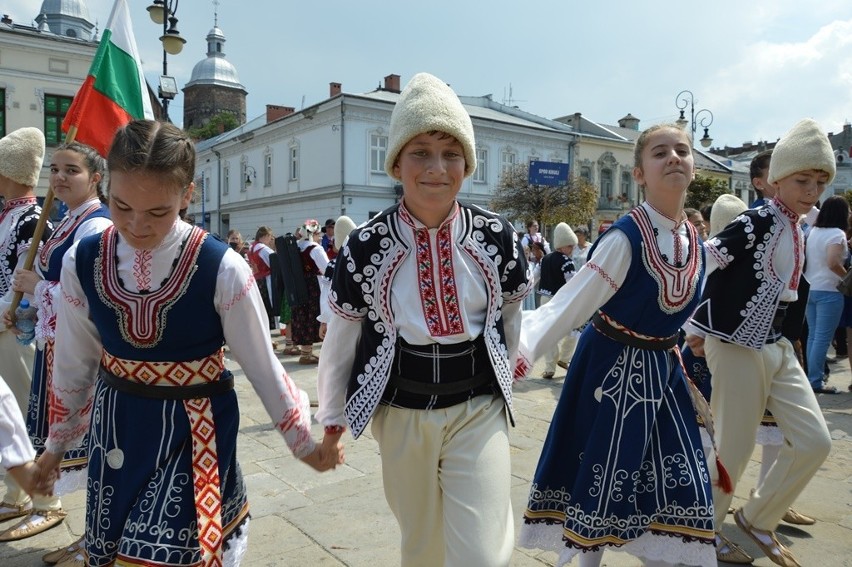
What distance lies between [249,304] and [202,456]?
19.9 inches

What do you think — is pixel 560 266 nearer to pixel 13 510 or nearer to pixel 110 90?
pixel 110 90

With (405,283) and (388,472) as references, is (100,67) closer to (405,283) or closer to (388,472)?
(405,283)

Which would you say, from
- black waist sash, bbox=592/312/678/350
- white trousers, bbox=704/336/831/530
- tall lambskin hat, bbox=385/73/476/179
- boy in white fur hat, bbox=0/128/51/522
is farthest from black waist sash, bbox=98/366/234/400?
white trousers, bbox=704/336/831/530

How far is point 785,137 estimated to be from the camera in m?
3.82

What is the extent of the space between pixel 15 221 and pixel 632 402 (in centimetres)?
358

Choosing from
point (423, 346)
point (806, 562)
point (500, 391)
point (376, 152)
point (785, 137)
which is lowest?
point (806, 562)

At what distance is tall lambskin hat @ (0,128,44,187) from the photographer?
4031 millimetres

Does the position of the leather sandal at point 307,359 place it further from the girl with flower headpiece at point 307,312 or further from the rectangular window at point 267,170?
the rectangular window at point 267,170

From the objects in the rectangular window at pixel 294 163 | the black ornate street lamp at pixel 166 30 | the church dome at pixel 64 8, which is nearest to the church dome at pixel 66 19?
the church dome at pixel 64 8

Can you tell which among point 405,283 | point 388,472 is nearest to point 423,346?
point 405,283

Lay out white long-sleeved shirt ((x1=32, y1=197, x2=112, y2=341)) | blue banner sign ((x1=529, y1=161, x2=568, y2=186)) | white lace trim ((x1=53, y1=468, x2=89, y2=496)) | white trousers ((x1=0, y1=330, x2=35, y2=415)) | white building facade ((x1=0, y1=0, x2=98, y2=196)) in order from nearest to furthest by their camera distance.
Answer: white lace trim ((x1=53, y1=468, x2=89, y2=496))
white long-sleeved shirt ((x1=32, y1=197, x2=112, y2=341))
white trousers ((x1=0, y1=330, x2=35, y2=415))
blue banner sign ((x1=529, y1=161, x2=568, y2=186))
white building facade ((x1=0, y1=0, x2=98, y2=196))

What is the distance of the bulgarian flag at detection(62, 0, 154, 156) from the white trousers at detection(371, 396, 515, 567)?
238 centimetres

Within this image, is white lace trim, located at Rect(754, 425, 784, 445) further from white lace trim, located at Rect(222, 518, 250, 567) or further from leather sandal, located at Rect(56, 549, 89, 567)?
leather sandal, located at Rect(56, 549, 89, 567)

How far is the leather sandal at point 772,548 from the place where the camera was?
11.1 ft
